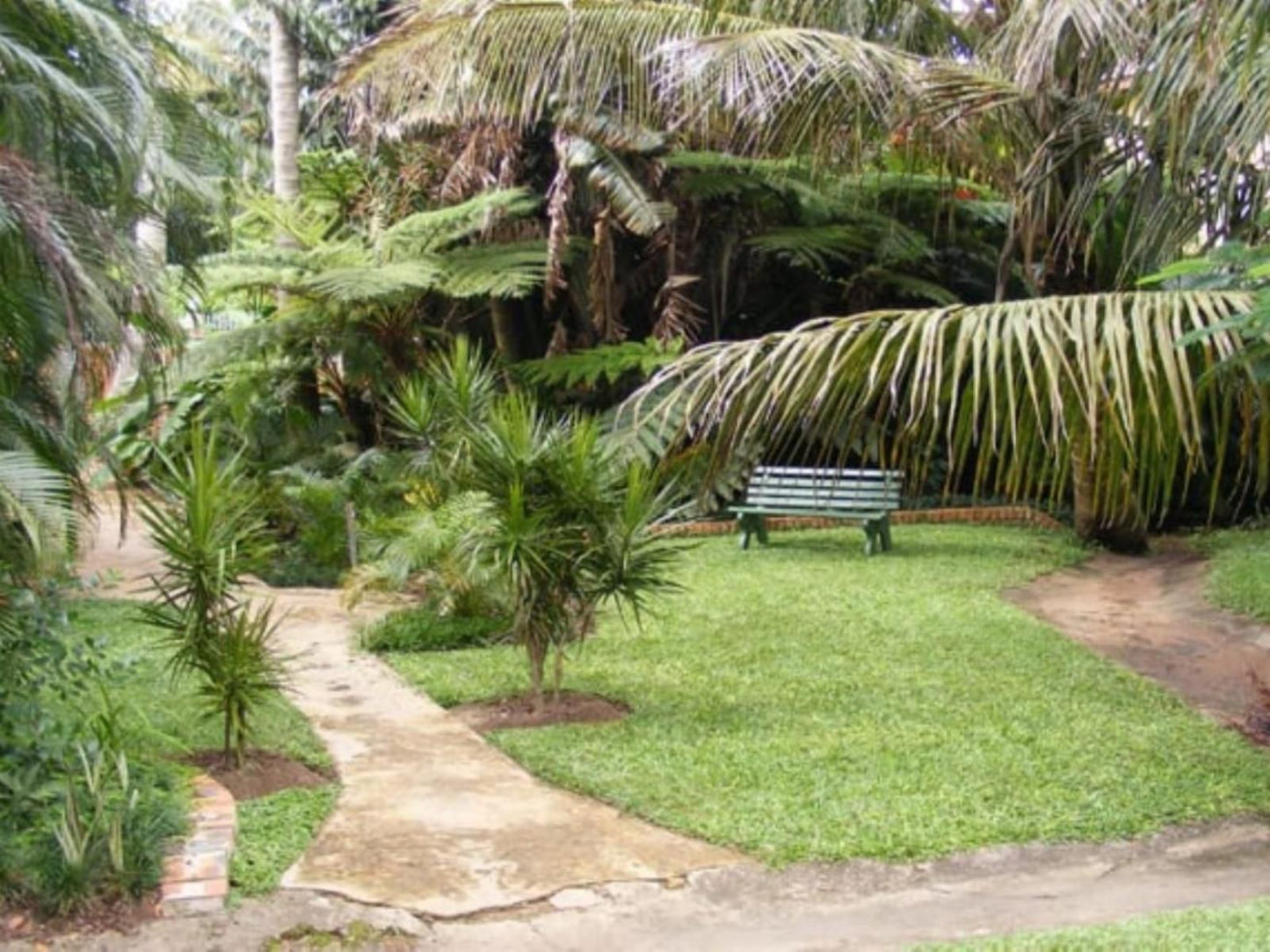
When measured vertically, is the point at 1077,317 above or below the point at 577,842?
above

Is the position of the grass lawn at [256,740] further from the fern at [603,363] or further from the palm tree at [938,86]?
the fern at [603,363]

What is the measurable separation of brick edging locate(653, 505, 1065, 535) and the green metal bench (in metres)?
0.68

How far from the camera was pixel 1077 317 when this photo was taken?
4.59 metres

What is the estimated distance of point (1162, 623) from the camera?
9.16 meters

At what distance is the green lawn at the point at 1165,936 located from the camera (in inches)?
144

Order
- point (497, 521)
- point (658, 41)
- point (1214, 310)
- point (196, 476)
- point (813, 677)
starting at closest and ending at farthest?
point (1214, 310) → point (196, 476) → point (497, 521) → point (813, 677) → point (658, 41)

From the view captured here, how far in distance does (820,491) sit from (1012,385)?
7753 mm

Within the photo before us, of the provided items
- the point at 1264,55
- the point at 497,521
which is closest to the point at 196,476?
the point at 497,521

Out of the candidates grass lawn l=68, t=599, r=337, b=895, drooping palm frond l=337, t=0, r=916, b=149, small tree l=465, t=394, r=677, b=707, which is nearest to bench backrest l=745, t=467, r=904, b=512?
drooping palm frond l=337, t=0, r=916, b=149

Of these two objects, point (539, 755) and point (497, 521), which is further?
point (497, 521)

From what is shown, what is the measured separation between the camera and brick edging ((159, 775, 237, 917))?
4188 millimetres

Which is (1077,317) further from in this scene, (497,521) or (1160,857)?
(497,521)

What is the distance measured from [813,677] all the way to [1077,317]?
10.9 ft

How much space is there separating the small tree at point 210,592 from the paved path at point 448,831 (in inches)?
15.3
